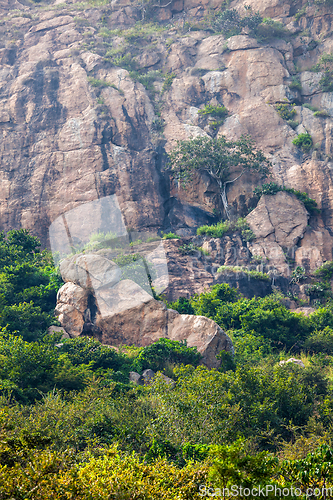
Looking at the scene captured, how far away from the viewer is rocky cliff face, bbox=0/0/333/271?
1117 inches

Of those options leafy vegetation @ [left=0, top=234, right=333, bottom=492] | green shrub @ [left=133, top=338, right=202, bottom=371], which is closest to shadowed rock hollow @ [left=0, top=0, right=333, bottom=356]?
leafy vegetation @ [left=0, top=234, right=333, bottom=492]

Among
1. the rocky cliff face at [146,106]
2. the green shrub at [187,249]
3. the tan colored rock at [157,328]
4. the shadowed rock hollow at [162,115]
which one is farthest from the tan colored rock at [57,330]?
the rocky cliff face at [146,106]

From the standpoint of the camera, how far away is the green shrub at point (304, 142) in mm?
29859

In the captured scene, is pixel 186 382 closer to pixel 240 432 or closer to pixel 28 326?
pixel 240 432

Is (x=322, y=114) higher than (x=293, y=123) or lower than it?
higher

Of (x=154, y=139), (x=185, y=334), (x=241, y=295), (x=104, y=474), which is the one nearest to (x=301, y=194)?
(x=241, y=295)

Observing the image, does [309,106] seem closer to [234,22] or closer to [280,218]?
[280,218]

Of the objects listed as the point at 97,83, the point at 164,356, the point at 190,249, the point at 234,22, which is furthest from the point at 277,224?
the point at 234,22

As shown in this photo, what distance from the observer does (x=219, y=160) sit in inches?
1106

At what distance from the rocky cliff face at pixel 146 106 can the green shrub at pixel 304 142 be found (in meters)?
0.47

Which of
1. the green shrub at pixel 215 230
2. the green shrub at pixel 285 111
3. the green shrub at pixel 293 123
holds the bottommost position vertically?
the green shrub at pixel 215 230

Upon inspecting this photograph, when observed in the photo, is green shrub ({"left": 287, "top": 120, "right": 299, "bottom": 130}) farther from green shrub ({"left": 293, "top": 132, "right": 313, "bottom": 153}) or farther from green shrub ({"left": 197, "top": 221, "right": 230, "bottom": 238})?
green shrub ({"left": 197, "top": 221, "right": 230, "bottom": 238})

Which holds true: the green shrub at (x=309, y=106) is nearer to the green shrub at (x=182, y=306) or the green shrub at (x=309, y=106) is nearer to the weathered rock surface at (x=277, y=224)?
the weathered rock surface at (x=277, y=224)

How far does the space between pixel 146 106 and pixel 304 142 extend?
12646mm
